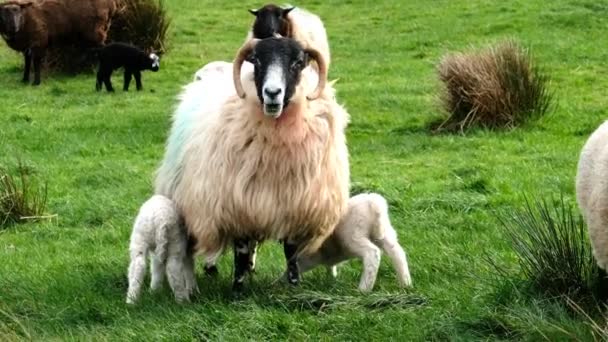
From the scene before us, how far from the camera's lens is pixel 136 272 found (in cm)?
756

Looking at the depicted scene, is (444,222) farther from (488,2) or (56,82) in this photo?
(488,2)

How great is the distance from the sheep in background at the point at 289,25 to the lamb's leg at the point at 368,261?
2.37m

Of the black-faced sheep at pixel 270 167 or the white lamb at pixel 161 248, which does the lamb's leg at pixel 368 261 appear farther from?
the white lamb at pixel 161 248

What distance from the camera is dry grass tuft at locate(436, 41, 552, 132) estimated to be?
14211 mm

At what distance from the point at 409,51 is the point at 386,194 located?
35.8 feet

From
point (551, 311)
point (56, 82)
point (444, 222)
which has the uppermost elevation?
point (551, 311)

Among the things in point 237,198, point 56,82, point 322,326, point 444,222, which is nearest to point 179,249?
point 237,198

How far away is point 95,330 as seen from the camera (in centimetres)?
683

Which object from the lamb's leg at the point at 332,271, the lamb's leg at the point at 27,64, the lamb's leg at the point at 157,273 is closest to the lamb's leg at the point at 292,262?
the lamb's leg at the point at 332,271

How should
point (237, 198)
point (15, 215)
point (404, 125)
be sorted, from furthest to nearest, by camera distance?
point (404, 125) < point (15, 215) < point (237, 198)

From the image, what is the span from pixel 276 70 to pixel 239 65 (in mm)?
388

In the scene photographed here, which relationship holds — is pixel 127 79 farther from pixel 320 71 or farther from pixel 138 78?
pixel 320 71

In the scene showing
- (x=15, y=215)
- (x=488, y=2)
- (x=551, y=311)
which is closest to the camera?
(x=551, y=311)

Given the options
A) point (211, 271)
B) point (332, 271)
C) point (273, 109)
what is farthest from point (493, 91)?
point (273, 109)
